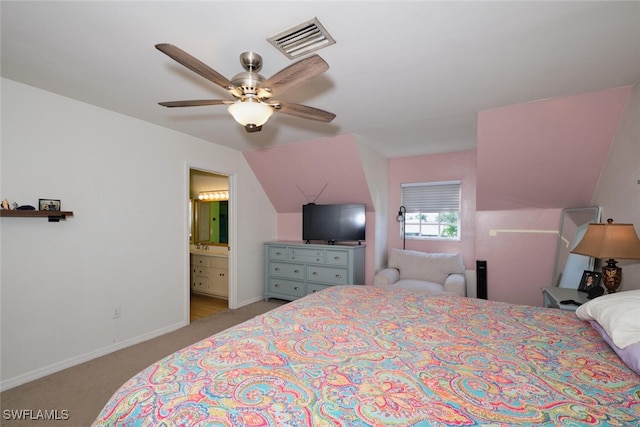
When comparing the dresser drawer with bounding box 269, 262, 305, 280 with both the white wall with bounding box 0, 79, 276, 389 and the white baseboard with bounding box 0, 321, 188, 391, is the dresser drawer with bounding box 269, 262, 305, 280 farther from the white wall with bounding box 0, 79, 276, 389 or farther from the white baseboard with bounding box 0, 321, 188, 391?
the white baseboard with bounding box 0, 321, 188, 391

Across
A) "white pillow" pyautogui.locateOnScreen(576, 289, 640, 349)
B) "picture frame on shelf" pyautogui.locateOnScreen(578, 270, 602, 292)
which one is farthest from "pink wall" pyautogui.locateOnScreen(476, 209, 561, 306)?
"white pillow" pyautogui.locateOnScreen(576, 289, 640, 349)

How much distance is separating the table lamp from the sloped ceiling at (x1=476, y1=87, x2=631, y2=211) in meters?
1.10

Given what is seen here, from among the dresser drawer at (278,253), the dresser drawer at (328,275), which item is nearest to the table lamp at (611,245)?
the dresser drawer at (328,275)

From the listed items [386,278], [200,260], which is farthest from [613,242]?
[200,260]

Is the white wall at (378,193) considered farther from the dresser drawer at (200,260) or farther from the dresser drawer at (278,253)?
the dresser drawer at (200,260)

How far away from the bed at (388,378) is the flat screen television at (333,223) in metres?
2.59

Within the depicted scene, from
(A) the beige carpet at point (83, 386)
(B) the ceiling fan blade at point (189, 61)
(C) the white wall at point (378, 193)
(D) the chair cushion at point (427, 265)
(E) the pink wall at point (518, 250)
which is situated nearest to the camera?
(B) the ceiling fan blade at point (189, 61)

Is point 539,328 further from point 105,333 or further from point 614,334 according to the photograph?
point 105,333

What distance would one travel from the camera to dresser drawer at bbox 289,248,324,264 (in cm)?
A: 419

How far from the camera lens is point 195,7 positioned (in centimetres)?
143

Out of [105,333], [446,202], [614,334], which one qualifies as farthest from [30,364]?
[446,202]

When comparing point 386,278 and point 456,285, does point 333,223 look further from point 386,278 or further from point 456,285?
point 456,285

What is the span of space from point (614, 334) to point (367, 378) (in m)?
1.09

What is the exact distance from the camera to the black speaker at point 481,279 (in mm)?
3723
